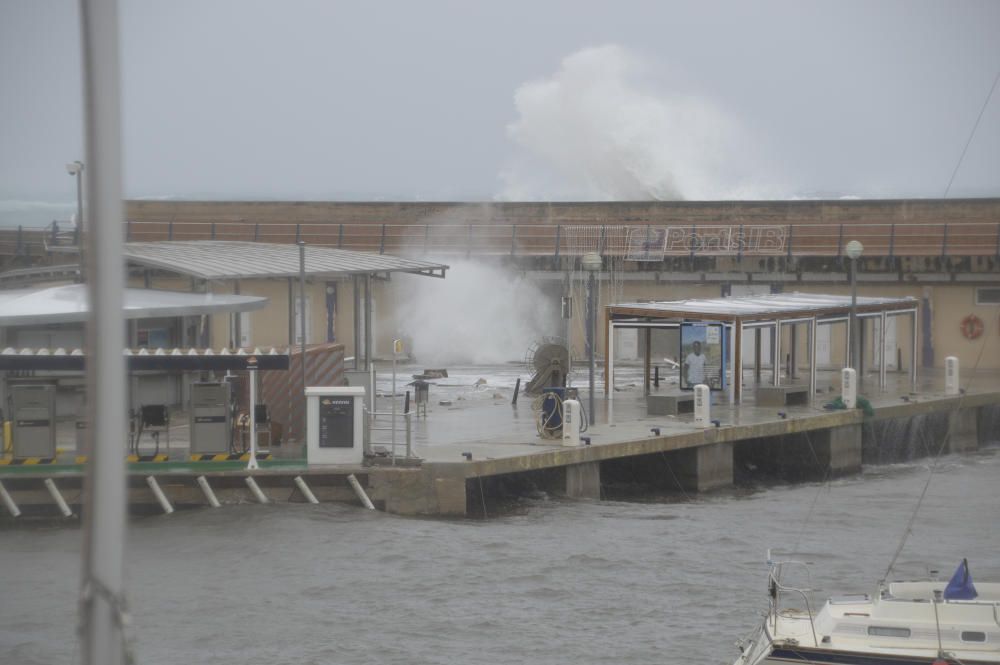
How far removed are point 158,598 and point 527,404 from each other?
1386 centimetres

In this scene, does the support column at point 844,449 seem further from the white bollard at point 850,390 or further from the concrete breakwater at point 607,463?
the white bollard at point 850,390

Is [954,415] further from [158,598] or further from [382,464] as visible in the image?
[158,598]

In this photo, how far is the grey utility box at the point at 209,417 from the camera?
2108 centimetres

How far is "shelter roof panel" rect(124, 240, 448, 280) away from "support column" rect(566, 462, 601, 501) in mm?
6266

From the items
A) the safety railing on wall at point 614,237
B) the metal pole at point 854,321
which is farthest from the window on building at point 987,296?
the metal pole at point 854,321

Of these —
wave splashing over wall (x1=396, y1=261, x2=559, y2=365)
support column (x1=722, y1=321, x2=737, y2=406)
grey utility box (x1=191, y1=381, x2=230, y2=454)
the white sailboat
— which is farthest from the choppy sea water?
wave splashing over wall (x1=396, y1=261, x2=559, y2=365)

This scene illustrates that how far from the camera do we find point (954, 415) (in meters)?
31.6

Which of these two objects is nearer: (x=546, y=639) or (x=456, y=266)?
(x=546, y=639)

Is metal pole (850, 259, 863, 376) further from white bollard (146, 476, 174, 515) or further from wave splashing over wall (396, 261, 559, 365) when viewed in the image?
white bollard (146, 476, 174, 515)

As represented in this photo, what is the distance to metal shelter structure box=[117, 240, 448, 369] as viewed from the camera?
24.6 m

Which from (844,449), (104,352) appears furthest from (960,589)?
(844,449)

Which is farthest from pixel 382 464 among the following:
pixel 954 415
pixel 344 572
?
pixel 954 415

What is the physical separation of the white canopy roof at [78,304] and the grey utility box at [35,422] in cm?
121

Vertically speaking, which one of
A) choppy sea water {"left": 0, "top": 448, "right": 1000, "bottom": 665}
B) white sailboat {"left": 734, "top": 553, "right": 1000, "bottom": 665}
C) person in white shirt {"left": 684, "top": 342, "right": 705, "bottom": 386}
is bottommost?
choppy sea water {"left": 0, "top": 448, "right": 1000, "bottom": 665}
